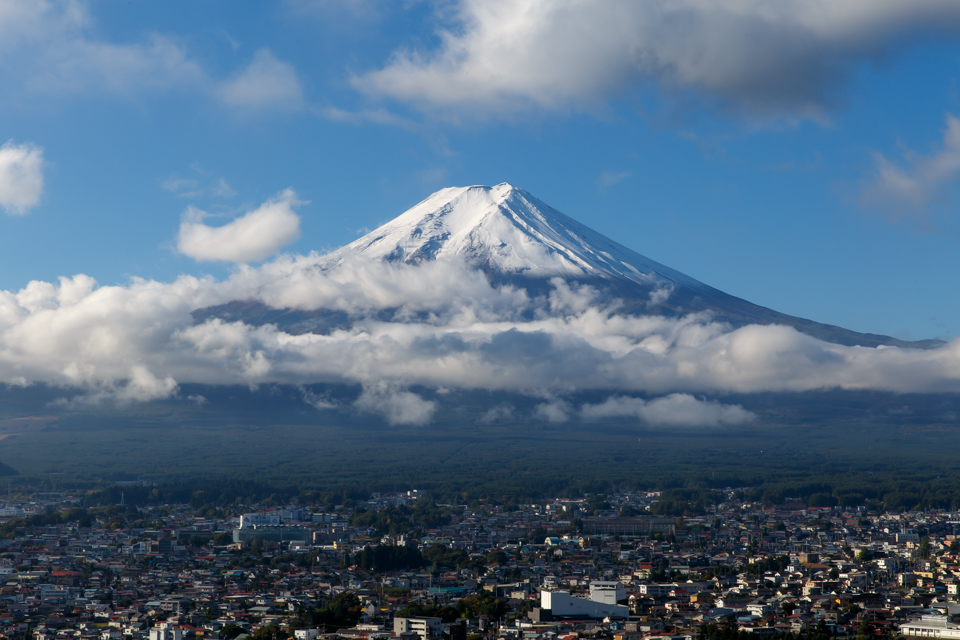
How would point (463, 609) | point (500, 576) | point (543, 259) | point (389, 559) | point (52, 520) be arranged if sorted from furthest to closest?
point (543, 259) < point (52, 520) < point (389, 559) < point (500, 576) < point (463, 609)

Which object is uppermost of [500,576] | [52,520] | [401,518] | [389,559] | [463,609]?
[52,520]

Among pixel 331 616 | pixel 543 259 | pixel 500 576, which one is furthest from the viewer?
pixel 543 259

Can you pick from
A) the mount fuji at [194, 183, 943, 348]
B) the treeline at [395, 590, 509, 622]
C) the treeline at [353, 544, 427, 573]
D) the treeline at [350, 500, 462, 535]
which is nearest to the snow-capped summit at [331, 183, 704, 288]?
the mount fuji at [194, 183, 943, 348]

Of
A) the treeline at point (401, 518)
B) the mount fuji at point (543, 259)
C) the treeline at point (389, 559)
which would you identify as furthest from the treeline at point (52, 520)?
the mount fuji at point (543, 259)

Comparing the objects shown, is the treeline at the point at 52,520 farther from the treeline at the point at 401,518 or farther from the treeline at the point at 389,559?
the treeline at the point at 389,559

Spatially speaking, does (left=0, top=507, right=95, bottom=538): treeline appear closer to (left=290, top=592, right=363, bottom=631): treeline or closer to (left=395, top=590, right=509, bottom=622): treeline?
(left=290, top=592, right=363, bottom=631): treeline

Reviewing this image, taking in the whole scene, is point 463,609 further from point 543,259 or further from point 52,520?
point 543,259

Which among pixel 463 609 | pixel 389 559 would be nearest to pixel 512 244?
pixel 389 559

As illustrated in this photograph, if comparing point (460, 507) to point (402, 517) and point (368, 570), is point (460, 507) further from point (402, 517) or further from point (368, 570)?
point (368, 570)

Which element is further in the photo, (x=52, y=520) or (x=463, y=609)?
(x=52, y=520)
